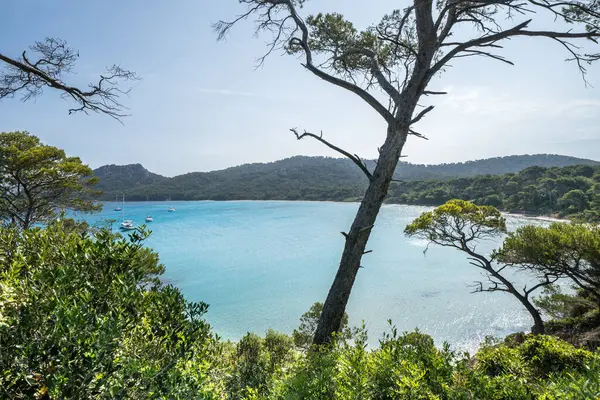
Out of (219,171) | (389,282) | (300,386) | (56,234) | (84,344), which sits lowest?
(389,282)

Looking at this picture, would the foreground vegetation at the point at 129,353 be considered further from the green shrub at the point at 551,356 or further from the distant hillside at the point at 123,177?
the distant hillside at the point at 123,177

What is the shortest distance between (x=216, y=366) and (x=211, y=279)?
87.6 ft

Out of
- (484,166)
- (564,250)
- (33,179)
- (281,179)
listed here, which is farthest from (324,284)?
(484,166)

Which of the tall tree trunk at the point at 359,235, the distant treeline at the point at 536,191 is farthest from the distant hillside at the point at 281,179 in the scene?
the tall tree trunk at the point at 359,235

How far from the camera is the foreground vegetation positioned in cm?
137

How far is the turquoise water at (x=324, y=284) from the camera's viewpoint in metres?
16.5

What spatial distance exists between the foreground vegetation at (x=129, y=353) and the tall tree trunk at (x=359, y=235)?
108 centimetres

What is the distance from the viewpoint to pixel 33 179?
1058cm

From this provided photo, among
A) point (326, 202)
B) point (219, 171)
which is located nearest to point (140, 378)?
point (326, 202)

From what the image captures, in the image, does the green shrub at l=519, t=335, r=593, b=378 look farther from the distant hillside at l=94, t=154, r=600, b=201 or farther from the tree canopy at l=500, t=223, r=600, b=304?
the distant hillside at l=94, t=154, r=600, b=201

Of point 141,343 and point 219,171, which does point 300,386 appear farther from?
point 219,171

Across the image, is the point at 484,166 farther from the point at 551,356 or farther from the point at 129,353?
the point at 129,353

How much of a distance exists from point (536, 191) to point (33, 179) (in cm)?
5929

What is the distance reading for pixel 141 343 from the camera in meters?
1.71
